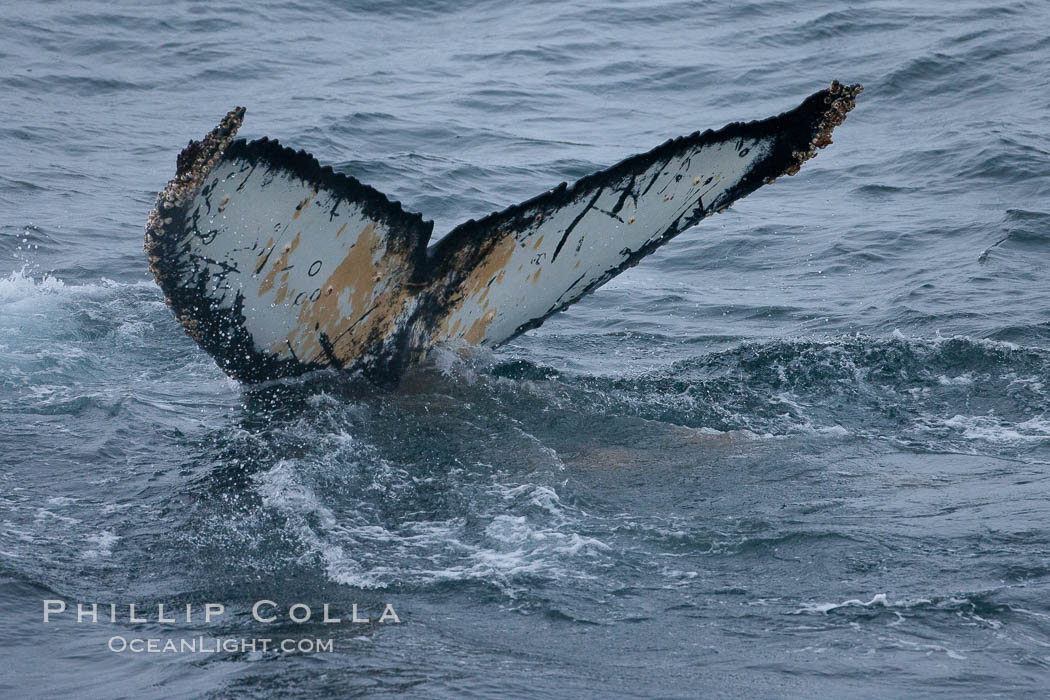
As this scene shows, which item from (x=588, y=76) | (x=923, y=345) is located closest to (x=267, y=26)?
(x=588, y=76)

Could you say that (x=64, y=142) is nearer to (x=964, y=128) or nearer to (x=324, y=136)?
(x=324, y=136)

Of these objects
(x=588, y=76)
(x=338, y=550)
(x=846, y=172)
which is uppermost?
(x=588, y=76)

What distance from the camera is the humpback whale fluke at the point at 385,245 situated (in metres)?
4.90

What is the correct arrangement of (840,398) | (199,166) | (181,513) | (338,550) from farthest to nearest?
(840,398) < (181,513) < (338,550) < (199,166)

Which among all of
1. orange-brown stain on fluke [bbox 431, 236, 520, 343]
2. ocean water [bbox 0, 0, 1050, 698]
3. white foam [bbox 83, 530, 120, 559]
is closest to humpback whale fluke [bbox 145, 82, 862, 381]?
orange-brown stain on fluke [bbox 431, 236, 520, 343]

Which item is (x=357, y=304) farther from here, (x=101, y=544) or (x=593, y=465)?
(x=101, y=544)

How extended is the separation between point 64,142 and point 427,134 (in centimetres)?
430

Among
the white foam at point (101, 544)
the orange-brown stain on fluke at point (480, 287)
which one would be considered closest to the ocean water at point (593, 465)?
the white foam at point (101, 544)

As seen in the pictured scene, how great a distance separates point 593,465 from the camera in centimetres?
593

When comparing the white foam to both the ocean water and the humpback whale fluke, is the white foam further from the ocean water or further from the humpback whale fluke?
the humpback whale fluke

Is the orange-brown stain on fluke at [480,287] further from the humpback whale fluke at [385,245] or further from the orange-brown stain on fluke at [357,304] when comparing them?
Result: the orange-brown stain on fluke at [357,304]

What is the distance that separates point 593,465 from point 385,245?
1.49 meters

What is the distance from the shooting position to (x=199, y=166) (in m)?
4.64

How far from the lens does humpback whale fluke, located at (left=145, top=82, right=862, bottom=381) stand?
4902 millimetres
